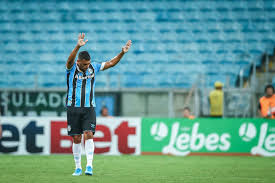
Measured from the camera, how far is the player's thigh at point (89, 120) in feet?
25.2

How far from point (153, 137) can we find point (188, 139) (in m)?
0.83

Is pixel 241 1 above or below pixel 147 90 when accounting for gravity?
above

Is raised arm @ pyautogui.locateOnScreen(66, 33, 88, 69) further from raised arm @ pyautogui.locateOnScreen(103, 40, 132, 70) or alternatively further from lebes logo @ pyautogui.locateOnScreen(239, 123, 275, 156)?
lebes logo @ pyautogui.locateOnScreen(239, 123, 275, 156)

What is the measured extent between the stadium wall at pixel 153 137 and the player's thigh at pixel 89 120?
4973 mm

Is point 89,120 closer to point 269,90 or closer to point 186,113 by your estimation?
point 186,113

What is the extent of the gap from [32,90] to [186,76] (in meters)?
4.32

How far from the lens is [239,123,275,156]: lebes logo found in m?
12.6

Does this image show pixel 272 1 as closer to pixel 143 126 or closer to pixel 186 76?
pixel 186 76

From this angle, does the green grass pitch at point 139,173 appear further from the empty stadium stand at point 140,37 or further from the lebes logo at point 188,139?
the empty stadium stand at point 140,37

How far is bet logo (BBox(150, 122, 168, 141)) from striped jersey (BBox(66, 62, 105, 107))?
509 centimetres

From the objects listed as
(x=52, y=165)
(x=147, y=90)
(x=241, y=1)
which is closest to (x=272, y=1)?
(x=241, y=1)

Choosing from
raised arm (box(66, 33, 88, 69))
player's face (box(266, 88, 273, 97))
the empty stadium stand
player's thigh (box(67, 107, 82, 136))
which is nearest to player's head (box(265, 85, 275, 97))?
player's face (box(266, 88, 273, 97))

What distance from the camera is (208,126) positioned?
12672mm

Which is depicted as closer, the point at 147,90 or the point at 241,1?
the point at 147,90
